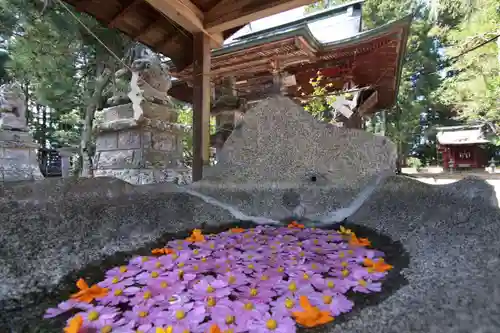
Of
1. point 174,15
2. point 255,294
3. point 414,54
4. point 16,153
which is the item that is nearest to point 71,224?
point 255,294

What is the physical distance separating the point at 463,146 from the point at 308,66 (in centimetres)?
1328

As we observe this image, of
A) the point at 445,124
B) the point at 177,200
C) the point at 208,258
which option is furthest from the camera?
the point at 445,124

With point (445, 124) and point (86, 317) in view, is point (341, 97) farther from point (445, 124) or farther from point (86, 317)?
point (445, 124)

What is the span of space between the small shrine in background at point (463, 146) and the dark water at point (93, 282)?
15.3 m

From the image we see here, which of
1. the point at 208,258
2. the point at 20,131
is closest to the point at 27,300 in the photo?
the point at 208,258

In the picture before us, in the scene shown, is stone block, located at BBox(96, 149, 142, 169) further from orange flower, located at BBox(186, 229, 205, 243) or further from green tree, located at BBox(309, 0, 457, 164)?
green tree, located at BBox(309, 0, 457, 164)

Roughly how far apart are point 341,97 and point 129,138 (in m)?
3.98

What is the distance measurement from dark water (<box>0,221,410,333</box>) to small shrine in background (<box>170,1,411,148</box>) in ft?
8.68

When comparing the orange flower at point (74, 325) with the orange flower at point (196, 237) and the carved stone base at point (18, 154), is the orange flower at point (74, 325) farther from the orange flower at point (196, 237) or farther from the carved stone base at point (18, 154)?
the carved stone base at point (18, 154)

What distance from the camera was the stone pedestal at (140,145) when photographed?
3.02m

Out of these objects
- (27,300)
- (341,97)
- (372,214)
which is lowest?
(27,300)

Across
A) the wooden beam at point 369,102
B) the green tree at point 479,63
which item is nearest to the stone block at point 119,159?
the wooden beam at point 369,102

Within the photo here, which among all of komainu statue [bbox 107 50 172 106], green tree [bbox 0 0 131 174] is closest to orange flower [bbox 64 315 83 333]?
green tree [bbox 0 0 131 174]

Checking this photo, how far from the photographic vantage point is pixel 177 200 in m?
1.82
